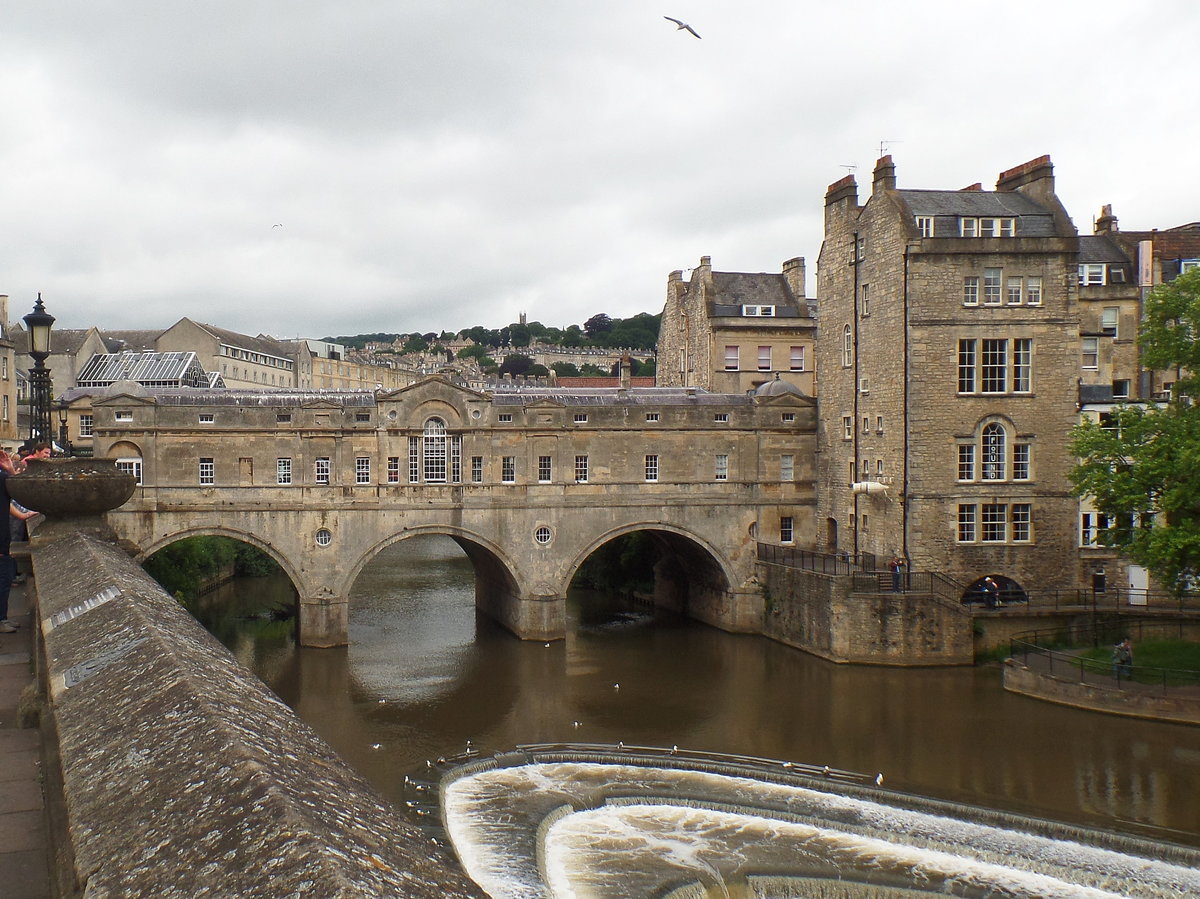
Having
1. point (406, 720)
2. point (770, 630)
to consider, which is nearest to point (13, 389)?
point (406, 720)

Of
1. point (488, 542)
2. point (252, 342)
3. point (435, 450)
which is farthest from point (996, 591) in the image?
point (252, 342)

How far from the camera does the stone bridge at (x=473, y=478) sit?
35.0 metres

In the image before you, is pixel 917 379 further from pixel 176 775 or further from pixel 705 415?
pixel 176 775

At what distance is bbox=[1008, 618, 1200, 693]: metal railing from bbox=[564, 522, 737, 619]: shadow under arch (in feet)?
36.7

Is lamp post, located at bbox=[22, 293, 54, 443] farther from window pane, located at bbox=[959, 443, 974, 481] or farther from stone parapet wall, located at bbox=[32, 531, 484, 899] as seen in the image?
window pane, located at bbox=[959, 443, 974, 481]

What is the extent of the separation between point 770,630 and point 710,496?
5.53 metres

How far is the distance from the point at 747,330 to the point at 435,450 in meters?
20.5

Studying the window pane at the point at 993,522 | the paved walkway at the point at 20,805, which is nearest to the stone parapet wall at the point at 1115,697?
the window pane at the point at 993,522

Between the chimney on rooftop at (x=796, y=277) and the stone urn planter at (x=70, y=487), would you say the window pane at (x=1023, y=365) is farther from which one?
the stone urn planter at (x=70, y=487)

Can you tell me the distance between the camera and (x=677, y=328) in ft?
188

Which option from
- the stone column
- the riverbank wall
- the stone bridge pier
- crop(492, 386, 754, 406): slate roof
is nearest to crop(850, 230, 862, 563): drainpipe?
the stone bridge pier

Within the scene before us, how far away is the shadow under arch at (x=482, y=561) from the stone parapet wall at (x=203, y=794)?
101 ft

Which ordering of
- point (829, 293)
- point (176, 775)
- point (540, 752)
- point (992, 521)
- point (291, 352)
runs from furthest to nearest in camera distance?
point (291, 352), point (829, 293), point (992, 521), point (540, 752), point (176, 775)

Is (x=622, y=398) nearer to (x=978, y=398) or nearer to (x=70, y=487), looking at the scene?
(x=978, y=398)
